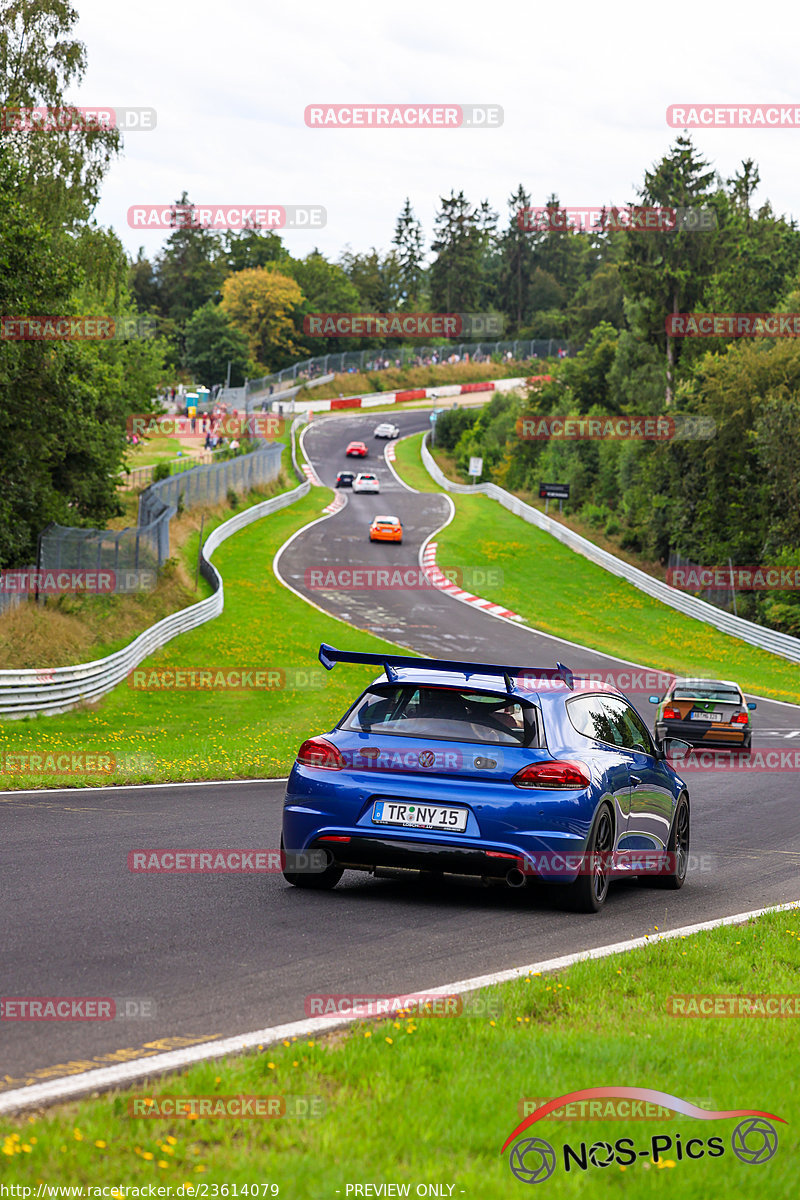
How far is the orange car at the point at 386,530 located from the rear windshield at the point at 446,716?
51.9m

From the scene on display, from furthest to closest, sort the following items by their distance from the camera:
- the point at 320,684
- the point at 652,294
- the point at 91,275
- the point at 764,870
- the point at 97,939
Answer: the point at 652,294 < the point at 91,275 < the point at 320,684 < the point at 764,870 < the point at 97,939

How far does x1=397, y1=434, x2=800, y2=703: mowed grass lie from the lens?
140 ft

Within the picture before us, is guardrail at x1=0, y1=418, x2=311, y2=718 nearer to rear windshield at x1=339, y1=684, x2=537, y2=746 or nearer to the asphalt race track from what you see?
the asphalt race track

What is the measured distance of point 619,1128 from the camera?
4035 millimetres

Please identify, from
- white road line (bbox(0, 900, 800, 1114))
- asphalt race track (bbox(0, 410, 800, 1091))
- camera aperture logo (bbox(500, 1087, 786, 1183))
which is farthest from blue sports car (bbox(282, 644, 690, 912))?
camera aperture logo (bbox(500, 1087, 786, 1183))

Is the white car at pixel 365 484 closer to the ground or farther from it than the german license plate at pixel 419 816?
closer to the ground

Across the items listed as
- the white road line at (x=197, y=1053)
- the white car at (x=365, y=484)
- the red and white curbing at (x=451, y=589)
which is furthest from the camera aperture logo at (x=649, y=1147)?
the white car at (x=365, y=484)

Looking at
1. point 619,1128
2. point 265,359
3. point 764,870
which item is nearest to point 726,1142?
point 619,1128

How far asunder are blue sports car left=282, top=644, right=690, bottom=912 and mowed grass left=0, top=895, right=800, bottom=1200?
6.49ft

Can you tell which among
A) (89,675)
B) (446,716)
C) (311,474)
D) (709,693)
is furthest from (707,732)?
(311,474)

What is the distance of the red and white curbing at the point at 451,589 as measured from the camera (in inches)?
1893

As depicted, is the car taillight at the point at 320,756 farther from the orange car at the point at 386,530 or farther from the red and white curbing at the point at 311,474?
the red and white curbing at the point at 311,474

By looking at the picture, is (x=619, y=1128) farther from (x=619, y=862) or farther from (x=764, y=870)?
(x=764, y=870)

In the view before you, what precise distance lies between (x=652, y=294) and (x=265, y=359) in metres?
69.3
